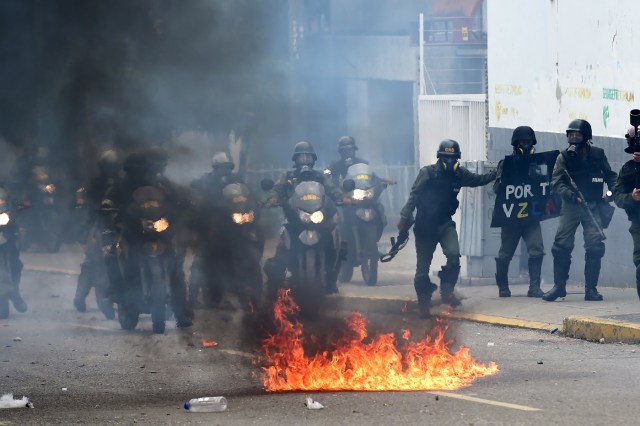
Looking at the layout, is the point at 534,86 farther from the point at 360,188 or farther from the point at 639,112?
the point at 639,112

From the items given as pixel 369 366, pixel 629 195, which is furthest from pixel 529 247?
pixel 369 366

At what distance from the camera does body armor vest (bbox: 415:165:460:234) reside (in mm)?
13859

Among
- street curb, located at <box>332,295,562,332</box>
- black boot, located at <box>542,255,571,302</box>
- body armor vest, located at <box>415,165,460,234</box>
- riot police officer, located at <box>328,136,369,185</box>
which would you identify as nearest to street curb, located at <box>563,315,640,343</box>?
street curb, located at <box>332,295,562,332</box>

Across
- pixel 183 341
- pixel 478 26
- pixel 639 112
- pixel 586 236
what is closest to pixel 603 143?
pixel 586 236

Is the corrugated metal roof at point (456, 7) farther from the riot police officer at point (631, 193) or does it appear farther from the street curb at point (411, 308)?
the riot police officer at point (631, 193)

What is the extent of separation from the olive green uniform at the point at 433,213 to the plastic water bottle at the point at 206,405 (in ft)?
16.2

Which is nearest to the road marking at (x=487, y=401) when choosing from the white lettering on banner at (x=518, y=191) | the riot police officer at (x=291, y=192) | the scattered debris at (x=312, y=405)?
the scattered debris at (x=312, y=405)

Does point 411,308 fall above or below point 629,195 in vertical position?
below

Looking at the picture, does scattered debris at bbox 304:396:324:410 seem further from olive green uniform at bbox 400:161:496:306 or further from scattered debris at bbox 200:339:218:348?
olive green uniform at bbox 400:161:496:306

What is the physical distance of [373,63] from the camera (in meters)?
33.2

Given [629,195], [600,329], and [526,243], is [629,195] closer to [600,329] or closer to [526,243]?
[600,329]

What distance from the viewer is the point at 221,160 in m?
14.8

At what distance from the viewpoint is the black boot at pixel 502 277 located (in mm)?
14805

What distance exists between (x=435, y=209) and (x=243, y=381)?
4.13 meters
